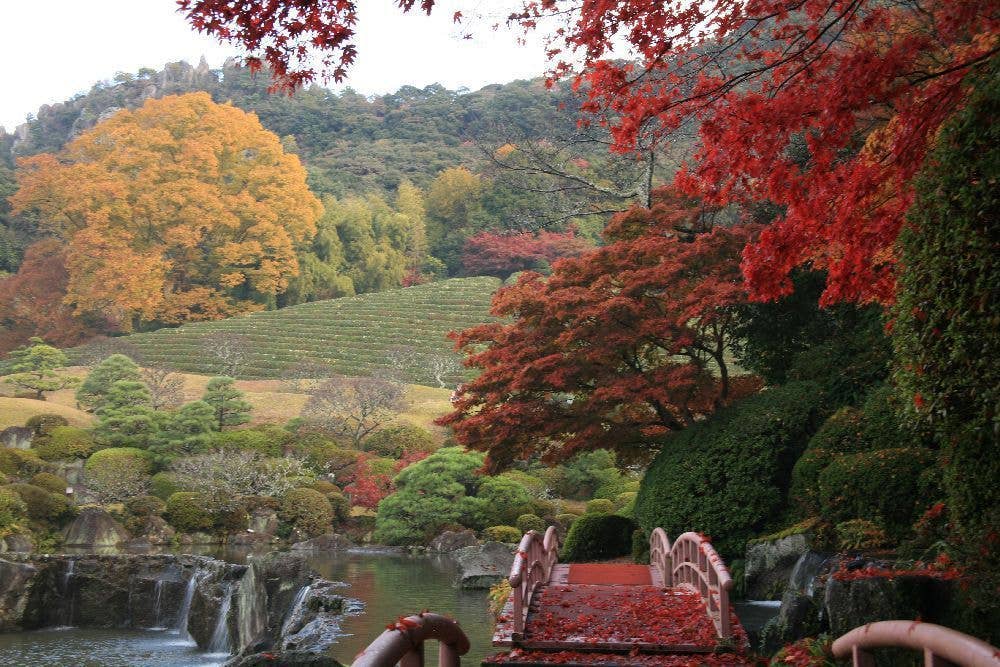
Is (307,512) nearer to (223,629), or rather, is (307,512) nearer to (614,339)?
(223,629)

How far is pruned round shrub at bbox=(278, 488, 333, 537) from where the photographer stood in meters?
20.3

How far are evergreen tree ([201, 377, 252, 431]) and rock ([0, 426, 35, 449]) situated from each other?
4.33 meters

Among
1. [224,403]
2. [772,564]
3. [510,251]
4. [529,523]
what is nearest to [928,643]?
[772,564]

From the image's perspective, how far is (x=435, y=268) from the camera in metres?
53.9

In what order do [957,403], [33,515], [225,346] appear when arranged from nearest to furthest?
[957,403]
[33,515]
[225,346]

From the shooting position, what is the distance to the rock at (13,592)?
43.0 feet

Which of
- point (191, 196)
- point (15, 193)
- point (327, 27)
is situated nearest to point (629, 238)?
point (327, 27)

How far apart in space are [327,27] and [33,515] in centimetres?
1672

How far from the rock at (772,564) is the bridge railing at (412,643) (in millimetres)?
5958

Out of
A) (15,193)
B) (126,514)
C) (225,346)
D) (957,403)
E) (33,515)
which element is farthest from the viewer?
(15,193)

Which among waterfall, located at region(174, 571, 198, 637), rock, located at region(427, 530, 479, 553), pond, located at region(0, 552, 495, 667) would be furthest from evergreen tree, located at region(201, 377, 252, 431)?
waterfall, located at region(174, 571, 198, 637)

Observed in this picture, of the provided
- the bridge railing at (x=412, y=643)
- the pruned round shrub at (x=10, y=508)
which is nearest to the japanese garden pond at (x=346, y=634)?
the pruned round shrub at (x=10, y=508)

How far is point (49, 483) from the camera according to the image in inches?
780

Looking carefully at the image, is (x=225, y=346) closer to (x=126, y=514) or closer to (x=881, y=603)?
(x=126, y=514)
